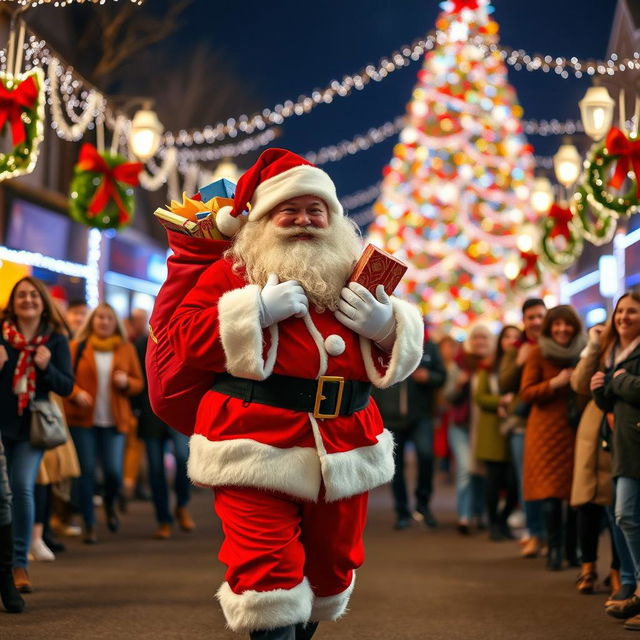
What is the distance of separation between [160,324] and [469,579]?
430cm

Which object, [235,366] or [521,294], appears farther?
[521,294]

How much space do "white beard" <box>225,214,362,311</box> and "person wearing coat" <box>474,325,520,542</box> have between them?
19.3 feet

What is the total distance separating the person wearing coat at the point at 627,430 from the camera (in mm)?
6844

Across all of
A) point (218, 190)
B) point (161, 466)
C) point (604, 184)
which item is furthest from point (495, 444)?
point (218, 190)

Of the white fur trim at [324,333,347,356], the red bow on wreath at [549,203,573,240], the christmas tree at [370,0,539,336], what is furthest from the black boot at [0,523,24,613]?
the christmas tree at [370,0,539,336]

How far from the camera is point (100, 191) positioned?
1448 cm

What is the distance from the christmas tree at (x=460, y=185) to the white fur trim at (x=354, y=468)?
2143 centimetres

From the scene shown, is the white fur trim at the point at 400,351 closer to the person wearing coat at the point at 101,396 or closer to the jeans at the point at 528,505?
the jeans at the point at 528,505

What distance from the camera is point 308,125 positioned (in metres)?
48.8

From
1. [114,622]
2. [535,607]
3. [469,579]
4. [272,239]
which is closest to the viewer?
→ [272,239]

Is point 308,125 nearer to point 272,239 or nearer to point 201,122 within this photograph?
point 201,122

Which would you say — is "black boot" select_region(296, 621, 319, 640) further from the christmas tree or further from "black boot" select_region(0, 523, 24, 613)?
the christmas tree

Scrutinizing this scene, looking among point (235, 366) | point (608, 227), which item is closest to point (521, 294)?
point (608, 227)

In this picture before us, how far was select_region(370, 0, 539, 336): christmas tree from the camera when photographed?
87.5ft
